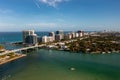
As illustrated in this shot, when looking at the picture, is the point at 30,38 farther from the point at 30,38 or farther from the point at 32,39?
the point at 32,39

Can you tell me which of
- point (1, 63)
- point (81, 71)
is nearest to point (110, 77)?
point (81, 71)

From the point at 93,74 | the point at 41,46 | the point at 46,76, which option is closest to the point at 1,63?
the point at 46,76

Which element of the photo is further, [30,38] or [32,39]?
[30,38]

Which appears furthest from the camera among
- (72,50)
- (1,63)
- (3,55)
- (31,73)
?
(72,50)

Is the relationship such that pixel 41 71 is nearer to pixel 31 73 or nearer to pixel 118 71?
pixel 31 73

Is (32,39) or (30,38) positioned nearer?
(32,39)

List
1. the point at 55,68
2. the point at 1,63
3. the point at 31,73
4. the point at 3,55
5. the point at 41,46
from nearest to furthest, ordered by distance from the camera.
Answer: the point at 31,73 → the point at 55,68 → the point at 1,63 → the point at 3,55 → the point at 41,46

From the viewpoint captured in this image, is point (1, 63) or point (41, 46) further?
point (41, 46)

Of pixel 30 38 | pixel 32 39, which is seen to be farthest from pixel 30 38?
pixel 32 39

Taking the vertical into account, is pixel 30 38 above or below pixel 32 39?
above

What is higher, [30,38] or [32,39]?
[30,38]
